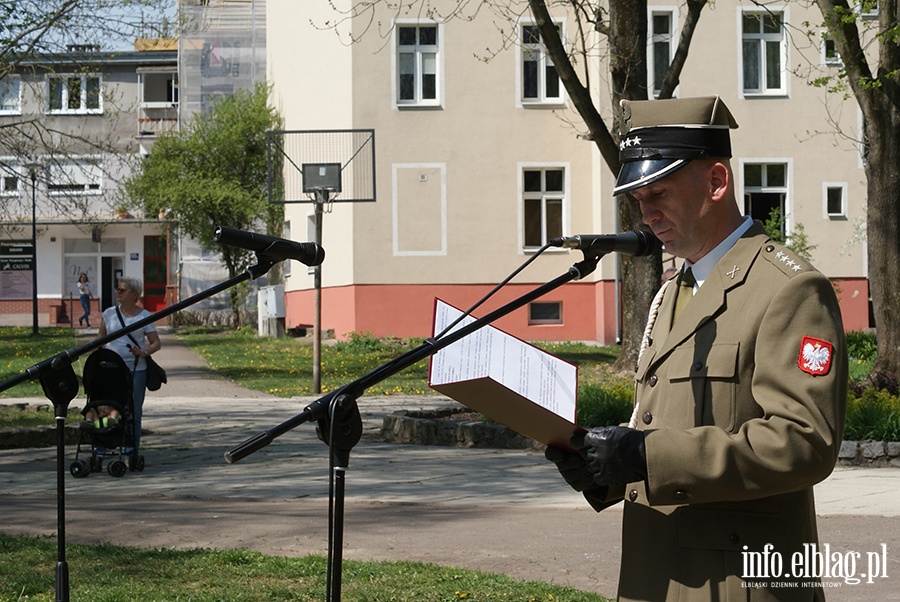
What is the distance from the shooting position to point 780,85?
3098 cm

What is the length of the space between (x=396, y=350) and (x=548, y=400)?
2570cm

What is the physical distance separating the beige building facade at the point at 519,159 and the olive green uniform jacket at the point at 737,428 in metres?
27.4

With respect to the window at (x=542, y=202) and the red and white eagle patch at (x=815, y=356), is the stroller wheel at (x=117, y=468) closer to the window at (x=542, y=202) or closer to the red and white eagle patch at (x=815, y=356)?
the red and white eagle patch at (x=815, y=356)

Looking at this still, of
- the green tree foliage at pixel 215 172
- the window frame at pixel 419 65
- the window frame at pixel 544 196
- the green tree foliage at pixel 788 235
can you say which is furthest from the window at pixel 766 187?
the green tree foliage at pixel 215 172

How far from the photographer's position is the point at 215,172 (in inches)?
1614

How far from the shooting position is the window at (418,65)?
1235 inches

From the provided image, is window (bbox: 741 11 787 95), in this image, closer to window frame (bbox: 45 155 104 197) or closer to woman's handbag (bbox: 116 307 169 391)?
window frame (bbox: 45 155 104 197)

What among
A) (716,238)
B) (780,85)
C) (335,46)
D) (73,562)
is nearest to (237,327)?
(335,46)

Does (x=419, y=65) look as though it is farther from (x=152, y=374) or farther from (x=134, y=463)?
(x=134, y=463)

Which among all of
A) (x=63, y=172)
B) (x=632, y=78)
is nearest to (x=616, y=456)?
(x=632, y=78)

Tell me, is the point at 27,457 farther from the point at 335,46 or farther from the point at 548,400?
the point at 335,46

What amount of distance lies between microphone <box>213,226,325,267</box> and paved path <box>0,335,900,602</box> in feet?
11.9

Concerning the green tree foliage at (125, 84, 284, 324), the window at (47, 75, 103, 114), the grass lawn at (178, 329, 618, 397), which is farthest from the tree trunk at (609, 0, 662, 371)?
the green tree foliage at (125, 84, 284, 324)

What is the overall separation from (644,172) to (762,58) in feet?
96.0
